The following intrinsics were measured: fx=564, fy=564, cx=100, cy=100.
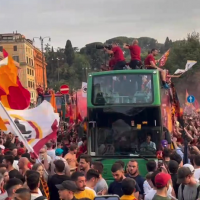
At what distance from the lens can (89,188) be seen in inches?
308

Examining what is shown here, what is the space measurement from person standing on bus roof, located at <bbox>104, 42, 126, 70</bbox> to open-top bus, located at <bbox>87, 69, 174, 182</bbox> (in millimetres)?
1335

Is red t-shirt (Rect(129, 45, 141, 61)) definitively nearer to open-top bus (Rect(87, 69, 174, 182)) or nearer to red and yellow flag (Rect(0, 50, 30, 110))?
open-top bus (Rect(87, 69, 174, 182))

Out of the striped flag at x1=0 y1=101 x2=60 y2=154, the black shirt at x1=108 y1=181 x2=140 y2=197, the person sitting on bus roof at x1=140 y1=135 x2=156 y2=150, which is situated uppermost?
the striped flag at x1=0 y1=101 x2=60 y2=154

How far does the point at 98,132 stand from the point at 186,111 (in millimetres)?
26649

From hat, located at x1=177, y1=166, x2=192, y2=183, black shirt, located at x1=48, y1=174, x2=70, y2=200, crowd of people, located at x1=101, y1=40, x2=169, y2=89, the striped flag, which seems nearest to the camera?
hat, located at x1=177, y1=166, x2=192, y2=183

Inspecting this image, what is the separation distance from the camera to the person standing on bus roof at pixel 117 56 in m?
16.2

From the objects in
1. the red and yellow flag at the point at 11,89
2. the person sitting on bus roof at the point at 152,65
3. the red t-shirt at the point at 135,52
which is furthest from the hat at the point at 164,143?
the red and yellow flag at the point at 11,89

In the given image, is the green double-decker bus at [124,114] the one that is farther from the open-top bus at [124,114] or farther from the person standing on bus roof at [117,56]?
the person standing on bus roof at [117,56]

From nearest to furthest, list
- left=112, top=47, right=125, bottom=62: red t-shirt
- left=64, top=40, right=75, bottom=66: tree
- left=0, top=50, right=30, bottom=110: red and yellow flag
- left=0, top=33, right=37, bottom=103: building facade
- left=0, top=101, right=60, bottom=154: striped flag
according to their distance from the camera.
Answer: left=0, top=101, right=60, bottom=154: striped flag → left=0, top=50, right=30, bottom=110: red and yellow flag → left=112, top=47, right=125, bottom=62: red t-shirt → left=0, top=33, right=37, bottom=103: building facade → left=64, top=40, right=75, bottom=66: tree

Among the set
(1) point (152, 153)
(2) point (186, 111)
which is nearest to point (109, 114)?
(1) point (152, 153)

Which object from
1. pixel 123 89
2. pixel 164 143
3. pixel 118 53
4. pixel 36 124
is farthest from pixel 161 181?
pixel 118 53

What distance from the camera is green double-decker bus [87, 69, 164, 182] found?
1420cm

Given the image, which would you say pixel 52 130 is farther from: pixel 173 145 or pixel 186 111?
pixel 186 111

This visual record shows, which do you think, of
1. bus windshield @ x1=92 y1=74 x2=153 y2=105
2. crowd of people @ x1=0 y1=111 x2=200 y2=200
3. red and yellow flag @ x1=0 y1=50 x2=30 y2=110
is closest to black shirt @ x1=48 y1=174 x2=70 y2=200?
crowd of people @ x1=0 y1=111 x2=200 y2=200
